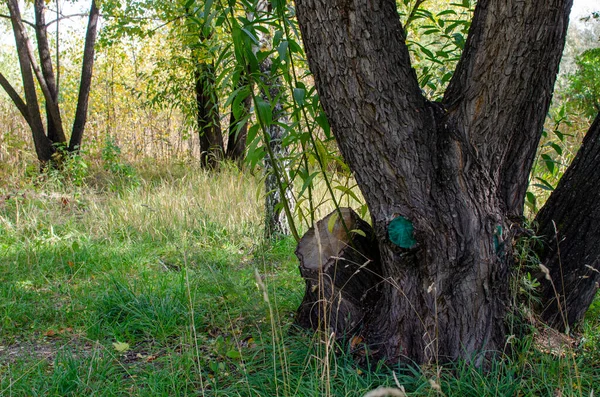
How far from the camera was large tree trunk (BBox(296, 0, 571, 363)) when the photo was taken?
231 centimetres

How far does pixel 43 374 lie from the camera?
2771 mm

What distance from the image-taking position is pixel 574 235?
9.36 feet

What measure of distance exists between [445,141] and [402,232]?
428mm

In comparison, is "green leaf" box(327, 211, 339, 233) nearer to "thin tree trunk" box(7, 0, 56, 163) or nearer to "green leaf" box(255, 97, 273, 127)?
"green leaf" box(255, 97, 273, 127)

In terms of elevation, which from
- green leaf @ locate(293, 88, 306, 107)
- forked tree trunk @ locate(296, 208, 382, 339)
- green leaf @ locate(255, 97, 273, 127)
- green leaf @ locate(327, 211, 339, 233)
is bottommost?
forked tree trunk @ locate(296, 208, 382, 339)

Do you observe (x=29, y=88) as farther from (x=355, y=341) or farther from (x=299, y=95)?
(x=355, y=341)

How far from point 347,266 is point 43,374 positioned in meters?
1.55

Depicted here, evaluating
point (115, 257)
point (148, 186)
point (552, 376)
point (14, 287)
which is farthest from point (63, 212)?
point (552, 376)

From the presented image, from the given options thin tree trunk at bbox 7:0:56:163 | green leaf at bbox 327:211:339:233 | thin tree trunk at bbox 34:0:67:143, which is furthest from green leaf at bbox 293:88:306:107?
thin tree trunk at bbox 34:0:67:143

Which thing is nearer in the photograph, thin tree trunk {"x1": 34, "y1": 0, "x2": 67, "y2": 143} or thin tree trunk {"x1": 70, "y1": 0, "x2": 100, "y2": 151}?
thin tree trunk {"x1": 34, "y1": 0, "x2": 67, "y2": 143}

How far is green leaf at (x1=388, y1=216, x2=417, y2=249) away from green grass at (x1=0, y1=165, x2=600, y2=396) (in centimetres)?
53

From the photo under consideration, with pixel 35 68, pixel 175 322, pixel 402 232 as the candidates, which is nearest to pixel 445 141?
pixel 402 232

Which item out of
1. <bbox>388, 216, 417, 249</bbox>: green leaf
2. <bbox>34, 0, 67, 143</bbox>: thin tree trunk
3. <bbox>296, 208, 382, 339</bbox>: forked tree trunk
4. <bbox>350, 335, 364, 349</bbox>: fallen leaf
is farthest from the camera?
<bbox>34, 0, 67, 143</bbox>: thin tree trunk

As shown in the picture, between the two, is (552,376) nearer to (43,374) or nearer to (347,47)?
(347,47)
